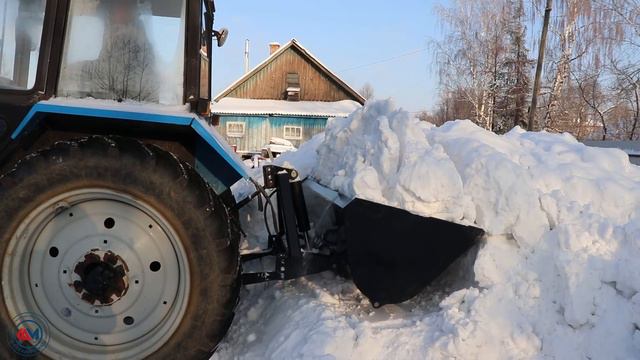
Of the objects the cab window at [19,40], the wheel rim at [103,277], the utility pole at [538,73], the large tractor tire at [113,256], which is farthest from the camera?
the utility pole at [538,73]

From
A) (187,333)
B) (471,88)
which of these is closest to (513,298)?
(187,333)

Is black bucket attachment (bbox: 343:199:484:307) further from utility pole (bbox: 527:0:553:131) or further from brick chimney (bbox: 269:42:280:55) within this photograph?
brick chimney (bbox: 269:42:280:55)

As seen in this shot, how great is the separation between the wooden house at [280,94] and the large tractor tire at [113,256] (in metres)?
27.8

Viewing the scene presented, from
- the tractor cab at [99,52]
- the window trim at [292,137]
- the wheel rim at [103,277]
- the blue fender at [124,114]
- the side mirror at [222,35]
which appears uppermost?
the window trim at [292,137]

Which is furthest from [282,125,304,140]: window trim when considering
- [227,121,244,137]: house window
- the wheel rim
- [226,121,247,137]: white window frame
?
the wheel rim

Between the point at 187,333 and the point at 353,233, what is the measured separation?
41.8 inches

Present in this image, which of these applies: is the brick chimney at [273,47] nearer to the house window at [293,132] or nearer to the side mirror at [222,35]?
the house window at [293,132]

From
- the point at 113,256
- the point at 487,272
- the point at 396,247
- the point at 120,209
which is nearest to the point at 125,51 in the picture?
the point at 120,209

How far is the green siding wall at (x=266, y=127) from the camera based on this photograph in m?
30.4

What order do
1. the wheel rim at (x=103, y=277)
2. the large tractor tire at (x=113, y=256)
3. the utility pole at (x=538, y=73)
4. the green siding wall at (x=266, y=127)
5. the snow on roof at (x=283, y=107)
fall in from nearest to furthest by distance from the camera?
the large tractor tire at (x=113, y=256) < the wheel rim at (x=103, y=277) < the utility pole at (x=538, y=73) < the snow on roof at (x=283, y=107) < the green siding wall at (x=266, y=127)

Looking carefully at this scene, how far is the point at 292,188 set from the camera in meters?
3.53

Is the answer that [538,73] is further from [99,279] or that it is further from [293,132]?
[99,279]

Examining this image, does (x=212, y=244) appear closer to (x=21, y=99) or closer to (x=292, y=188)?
(x=292, y=188)

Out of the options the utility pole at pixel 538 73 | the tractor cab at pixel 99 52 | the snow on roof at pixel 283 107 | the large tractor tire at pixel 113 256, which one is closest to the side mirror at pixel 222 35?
the tractor cab at pixel 99 52
